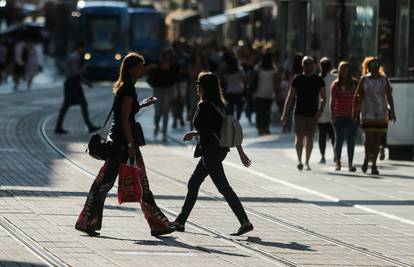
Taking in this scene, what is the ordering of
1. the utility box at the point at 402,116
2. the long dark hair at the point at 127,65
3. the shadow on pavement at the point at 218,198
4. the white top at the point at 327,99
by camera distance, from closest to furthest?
the long dark hair at the point at 127,65 → the shadow on pavement at the point at 218,198 → the white top at the point at 327,99 → the utility box at the point at 402,116

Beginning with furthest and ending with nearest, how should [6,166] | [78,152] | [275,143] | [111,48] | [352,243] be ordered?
[111,48], [275,143], [78,152], [6,166], [352,243]

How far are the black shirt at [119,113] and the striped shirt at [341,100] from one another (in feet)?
27.9

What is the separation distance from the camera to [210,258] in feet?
40.2

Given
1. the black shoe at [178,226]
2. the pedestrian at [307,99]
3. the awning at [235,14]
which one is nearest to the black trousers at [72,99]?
the pedestrian at [307,99]

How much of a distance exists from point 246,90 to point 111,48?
30183 millimetres

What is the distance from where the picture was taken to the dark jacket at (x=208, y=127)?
44.8 ft

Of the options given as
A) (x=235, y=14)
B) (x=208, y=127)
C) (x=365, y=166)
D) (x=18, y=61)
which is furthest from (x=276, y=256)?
(x=235, y=14)

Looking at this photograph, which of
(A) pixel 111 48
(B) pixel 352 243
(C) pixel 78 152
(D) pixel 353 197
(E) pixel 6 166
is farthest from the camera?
(A) pixel 111 48

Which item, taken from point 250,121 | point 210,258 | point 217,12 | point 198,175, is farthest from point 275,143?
point 217,12

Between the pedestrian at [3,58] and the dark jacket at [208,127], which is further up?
the dark jacket at [208,127]

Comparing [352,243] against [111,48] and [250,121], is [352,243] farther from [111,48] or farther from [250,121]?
[111,48]

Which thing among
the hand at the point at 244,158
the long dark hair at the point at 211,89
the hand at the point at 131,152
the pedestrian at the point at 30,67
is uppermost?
the long dark hair at the point at 211,89

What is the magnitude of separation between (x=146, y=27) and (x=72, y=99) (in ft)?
125

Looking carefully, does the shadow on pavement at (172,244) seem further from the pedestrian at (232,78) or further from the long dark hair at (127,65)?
the pedestrian at (232,78)
